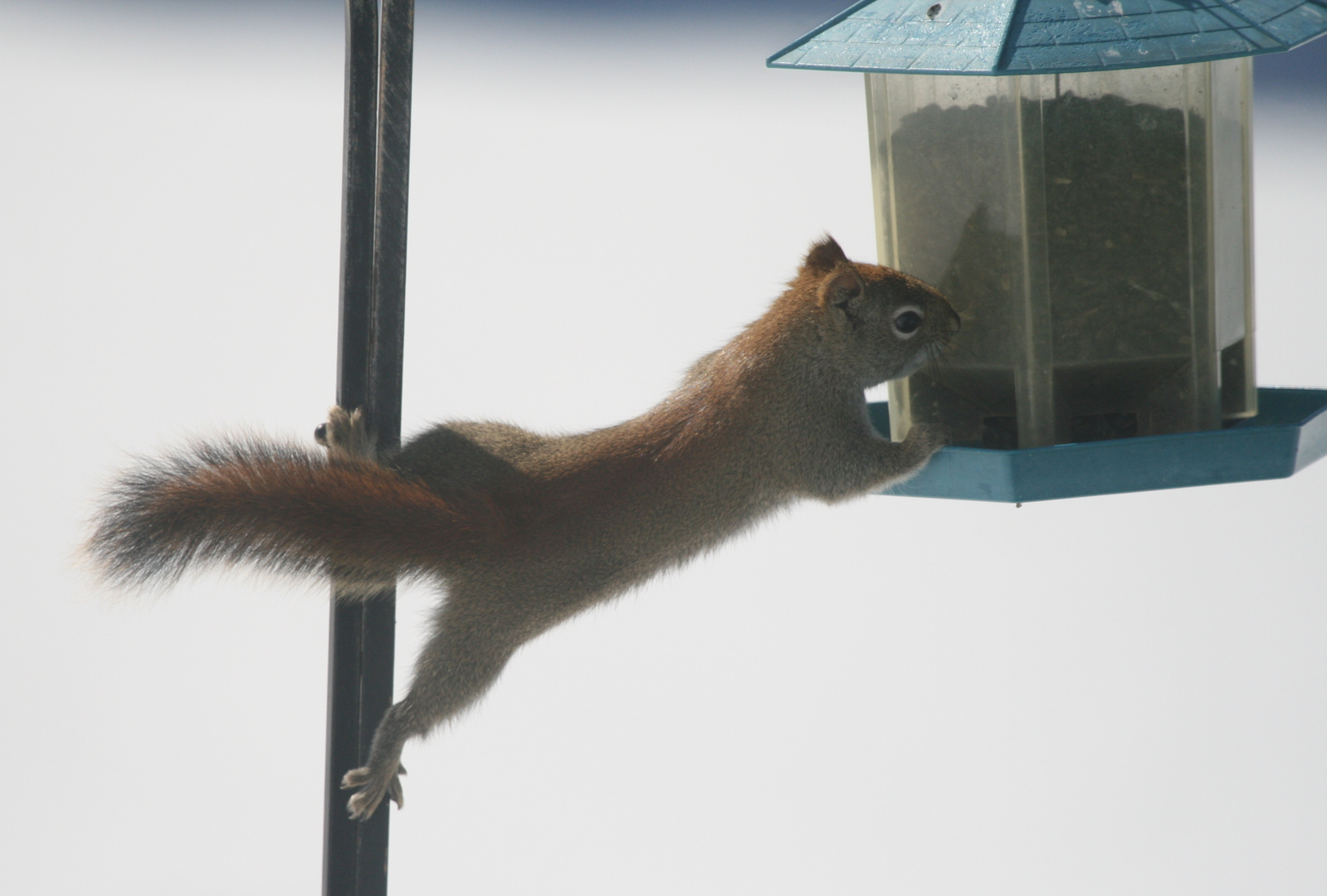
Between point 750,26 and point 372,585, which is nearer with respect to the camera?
point 372,585

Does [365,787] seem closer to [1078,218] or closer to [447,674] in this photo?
[447,674]

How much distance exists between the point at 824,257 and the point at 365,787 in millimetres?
857

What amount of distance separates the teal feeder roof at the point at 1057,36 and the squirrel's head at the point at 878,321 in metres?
0.31

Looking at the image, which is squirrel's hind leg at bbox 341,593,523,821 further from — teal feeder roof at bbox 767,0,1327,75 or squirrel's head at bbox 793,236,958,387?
teal feeder roof at bbox 767,0,1327,75

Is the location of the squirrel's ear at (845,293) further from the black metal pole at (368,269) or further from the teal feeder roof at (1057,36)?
the black metal pole at (368,269)

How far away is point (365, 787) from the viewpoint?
148 cm

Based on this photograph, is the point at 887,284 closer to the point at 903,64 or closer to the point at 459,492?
the point at 903,64

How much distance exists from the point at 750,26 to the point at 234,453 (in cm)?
257

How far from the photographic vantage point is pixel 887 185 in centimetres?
158

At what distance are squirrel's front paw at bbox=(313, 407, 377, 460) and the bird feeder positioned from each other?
592 mm

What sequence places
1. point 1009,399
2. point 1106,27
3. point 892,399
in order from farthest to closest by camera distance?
point 892,399
point 1009,399
point 1106,27

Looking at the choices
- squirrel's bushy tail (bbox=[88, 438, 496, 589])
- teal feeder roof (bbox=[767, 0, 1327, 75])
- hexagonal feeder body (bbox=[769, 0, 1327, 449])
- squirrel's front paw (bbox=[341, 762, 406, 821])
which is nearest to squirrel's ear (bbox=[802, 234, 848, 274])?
hexagonal feeder body (bbox=[769, 0, 1327, 449])

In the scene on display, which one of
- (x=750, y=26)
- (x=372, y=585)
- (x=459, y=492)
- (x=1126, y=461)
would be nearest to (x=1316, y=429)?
(x=1126, y=461)

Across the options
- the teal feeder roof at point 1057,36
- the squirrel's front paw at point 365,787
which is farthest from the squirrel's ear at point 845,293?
the squirrel's front paw at point 365,787
